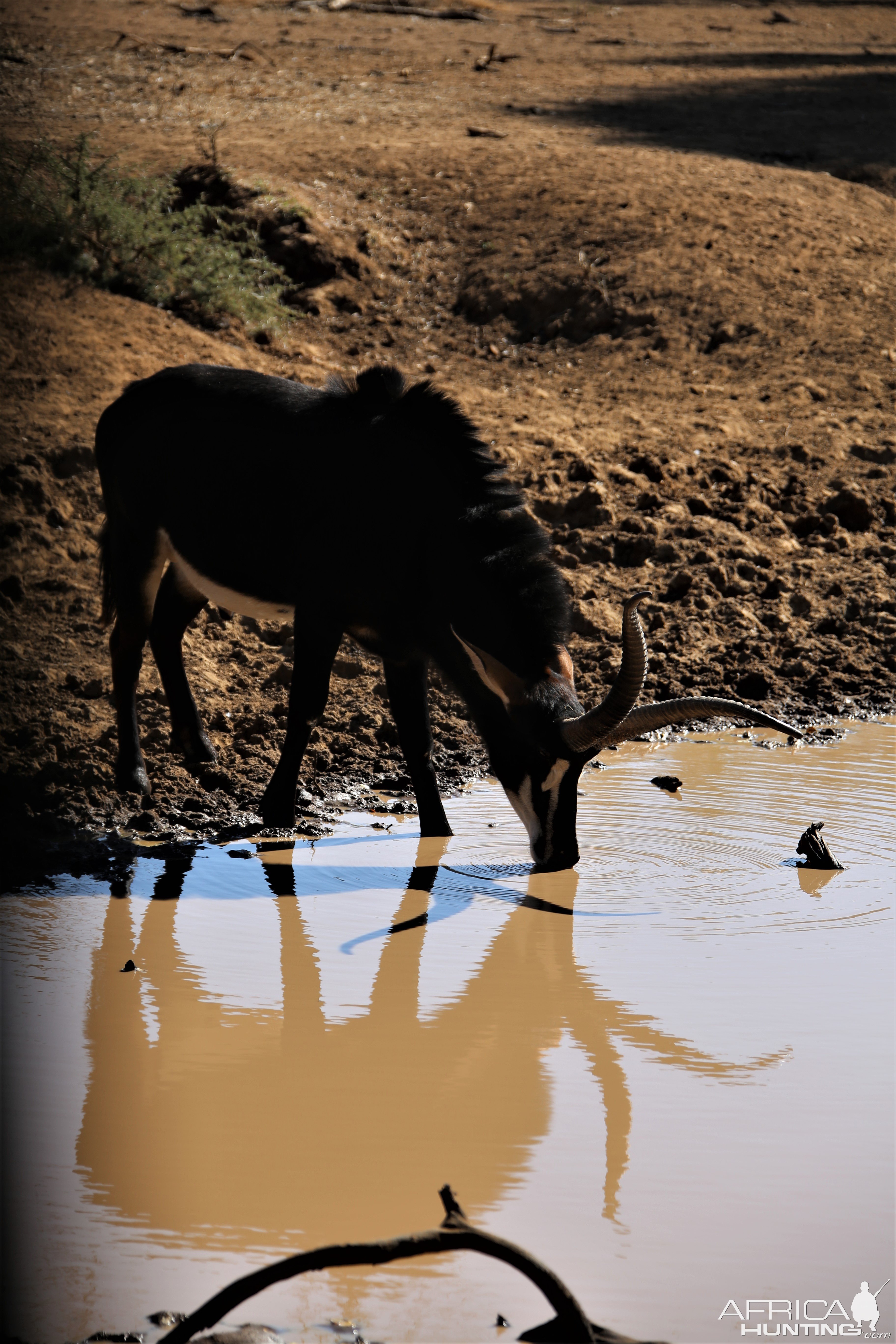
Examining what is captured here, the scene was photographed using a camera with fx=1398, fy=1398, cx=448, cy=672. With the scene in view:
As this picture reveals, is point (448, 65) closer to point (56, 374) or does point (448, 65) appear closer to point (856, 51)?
point (856, 51)

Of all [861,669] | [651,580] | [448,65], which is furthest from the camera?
[448,65]

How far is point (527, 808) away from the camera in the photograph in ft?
17.9

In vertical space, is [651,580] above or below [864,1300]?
below

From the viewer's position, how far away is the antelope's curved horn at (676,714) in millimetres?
5219

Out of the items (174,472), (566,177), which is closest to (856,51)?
(566,177)

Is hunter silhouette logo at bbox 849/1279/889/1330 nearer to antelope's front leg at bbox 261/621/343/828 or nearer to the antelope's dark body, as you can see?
the antelope's dark body

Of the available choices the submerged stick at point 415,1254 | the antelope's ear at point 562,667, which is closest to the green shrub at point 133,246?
the antelope's ear at point 562,667

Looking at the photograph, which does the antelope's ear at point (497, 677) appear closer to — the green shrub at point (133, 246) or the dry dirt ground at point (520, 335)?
the dry dirt ground at point (520, 335)

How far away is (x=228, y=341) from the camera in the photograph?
11719mm

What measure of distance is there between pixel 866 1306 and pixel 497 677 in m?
2.93

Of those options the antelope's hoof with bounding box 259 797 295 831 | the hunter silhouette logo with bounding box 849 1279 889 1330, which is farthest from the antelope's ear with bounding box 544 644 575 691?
the hunter silhouette logo with bounding box 849 1279 889 1330

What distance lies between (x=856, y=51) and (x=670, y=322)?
1380 cm

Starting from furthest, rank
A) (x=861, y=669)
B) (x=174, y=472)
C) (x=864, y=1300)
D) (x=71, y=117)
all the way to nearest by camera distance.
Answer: (x=71, y=117) → (x=861, y=669) → (x=174, y=472) → (x=864, y=1300)

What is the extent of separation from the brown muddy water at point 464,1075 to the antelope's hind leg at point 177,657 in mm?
900
